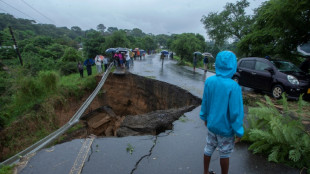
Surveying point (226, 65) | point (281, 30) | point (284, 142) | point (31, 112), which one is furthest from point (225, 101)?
point (31, 112)

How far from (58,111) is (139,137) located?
9.31 metres

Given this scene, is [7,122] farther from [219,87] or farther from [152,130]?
[219,87]

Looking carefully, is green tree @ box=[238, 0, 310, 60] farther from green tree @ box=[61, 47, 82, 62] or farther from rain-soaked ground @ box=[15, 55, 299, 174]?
green tree @ box=[61, 47, 82, 62]

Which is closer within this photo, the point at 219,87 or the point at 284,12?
the point at 219,87

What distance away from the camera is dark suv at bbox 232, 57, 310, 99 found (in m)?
6.64

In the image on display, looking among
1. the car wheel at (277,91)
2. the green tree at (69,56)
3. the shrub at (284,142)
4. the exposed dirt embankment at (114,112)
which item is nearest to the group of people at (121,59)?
the exposed dirt embankment at (114,112)

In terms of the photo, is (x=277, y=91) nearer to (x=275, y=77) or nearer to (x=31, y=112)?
(x=275, y=77)

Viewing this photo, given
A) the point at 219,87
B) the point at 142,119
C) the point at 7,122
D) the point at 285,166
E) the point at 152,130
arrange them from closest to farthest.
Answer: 1. the point at 219,87
2. the point at 285,166
3. the point at 152,130
4. the point at 142,119
5. the point at 7,122

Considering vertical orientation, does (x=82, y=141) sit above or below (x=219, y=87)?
Answer: below

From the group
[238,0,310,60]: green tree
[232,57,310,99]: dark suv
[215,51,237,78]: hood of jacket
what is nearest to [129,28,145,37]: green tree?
[238,0,310,60]: green tree

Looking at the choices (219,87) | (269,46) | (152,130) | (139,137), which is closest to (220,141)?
(219,87)

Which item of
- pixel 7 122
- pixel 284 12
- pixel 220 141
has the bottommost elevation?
pixel 7 122

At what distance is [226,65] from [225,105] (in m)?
0.49

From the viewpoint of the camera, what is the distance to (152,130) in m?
5.15
